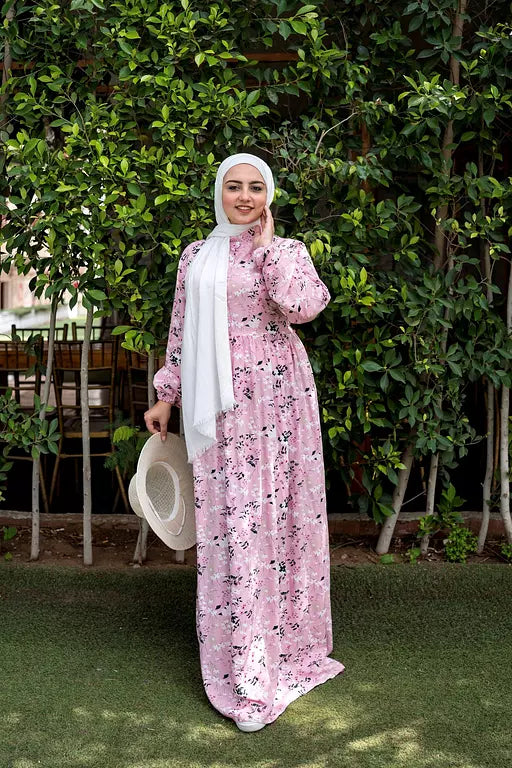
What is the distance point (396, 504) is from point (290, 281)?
68.3 inches

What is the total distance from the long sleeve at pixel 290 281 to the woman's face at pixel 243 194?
14 cm

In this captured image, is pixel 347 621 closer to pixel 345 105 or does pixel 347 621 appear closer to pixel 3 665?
pixel 3 665

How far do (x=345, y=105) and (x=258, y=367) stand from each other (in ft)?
4.81

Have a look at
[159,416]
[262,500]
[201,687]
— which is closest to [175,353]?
[159,416]

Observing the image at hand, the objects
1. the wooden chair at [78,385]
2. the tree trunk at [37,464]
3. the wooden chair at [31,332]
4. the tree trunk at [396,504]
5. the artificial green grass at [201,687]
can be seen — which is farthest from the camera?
the wooden chair at [78,385]

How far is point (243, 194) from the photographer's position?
9.18ft

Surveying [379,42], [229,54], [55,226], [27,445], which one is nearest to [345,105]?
[379,42]

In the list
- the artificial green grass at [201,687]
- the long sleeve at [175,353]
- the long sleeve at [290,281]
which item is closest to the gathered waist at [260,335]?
the long sleeve at [290,281]

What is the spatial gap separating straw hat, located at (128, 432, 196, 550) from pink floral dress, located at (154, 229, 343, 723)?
8.3 inches

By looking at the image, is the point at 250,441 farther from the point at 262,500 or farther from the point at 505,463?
the point at 505,463

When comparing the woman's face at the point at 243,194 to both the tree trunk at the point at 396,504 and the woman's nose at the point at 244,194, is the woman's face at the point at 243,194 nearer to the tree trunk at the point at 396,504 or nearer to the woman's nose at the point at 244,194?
the woman's nose at the point at 244,194

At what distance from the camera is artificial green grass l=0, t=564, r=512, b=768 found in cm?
256

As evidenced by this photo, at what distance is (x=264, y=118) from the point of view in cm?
386

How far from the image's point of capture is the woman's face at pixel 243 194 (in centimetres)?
279
